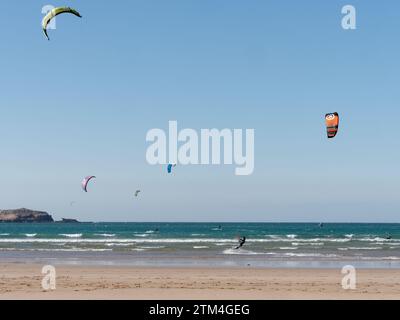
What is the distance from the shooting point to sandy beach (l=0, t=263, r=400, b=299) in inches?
606

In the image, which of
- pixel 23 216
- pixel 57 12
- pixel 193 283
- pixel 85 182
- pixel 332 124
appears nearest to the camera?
pixel 193 283

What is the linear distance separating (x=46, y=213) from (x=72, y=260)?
549ft

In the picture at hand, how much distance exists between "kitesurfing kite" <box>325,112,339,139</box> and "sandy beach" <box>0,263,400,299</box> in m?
5.26

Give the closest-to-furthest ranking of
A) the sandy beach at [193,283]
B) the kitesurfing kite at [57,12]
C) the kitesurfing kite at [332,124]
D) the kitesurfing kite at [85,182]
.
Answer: the sandy beach at [193,283] → the kitesurfing kite at [57,12] → the kitesurfing kite at [332,124] → the kitesurfing kite at [85,182]

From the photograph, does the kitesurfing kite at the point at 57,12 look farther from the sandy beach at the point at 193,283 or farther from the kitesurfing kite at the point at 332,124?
the kitesurfing kite at the point at 332,124

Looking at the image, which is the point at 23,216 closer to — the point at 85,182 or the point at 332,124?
the point at 85,182

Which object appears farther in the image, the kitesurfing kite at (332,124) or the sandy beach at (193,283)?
the kitesurfing kite at (332,124)

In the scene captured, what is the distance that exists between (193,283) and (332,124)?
29.0 feet

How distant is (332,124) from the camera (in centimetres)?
2281

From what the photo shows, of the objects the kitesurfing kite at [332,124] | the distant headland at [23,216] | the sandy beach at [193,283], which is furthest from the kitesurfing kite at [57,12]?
the distant headland at [23,216]

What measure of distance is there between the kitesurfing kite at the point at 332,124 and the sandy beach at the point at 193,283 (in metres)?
5.26

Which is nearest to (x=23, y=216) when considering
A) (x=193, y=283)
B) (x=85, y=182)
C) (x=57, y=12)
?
(x=85, y=182)

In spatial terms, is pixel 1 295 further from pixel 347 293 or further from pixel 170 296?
pixel 347 293

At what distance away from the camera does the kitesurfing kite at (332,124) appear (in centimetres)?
2248
